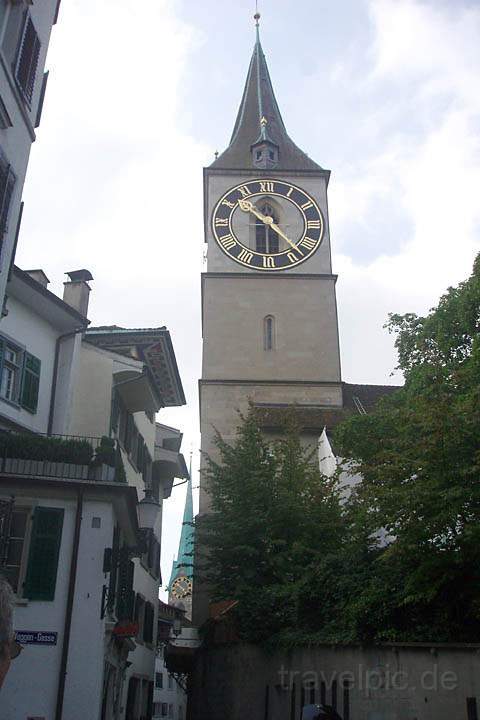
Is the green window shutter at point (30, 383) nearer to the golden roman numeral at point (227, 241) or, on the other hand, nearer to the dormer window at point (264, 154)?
the golden roman numeral at point (227, 241)

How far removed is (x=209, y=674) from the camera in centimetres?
1917

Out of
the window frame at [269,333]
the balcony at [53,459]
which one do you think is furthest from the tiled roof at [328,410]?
the balcony at [53,459]

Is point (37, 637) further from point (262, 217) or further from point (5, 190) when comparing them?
point (262, 217)

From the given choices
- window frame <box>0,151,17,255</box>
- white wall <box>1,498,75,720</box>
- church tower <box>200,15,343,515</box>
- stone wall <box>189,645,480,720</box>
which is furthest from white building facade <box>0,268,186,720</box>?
church tower <box>200,15,343,515</box>

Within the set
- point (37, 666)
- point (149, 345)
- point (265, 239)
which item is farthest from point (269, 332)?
point (37, 666)

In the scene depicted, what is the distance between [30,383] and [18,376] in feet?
1.33

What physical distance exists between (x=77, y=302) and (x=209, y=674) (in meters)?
9.38

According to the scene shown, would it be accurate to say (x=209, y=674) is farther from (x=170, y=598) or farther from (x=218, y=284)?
(x=170, y=598)

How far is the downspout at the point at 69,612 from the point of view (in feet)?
40.2

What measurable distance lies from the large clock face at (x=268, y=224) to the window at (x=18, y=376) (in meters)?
21.4

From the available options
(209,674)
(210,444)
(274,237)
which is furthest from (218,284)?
(209,674)

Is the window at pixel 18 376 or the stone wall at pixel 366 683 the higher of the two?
the window at pixel 18 376

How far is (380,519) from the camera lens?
42.5 feet

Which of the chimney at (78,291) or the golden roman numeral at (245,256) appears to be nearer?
the chimney at (78,291)
